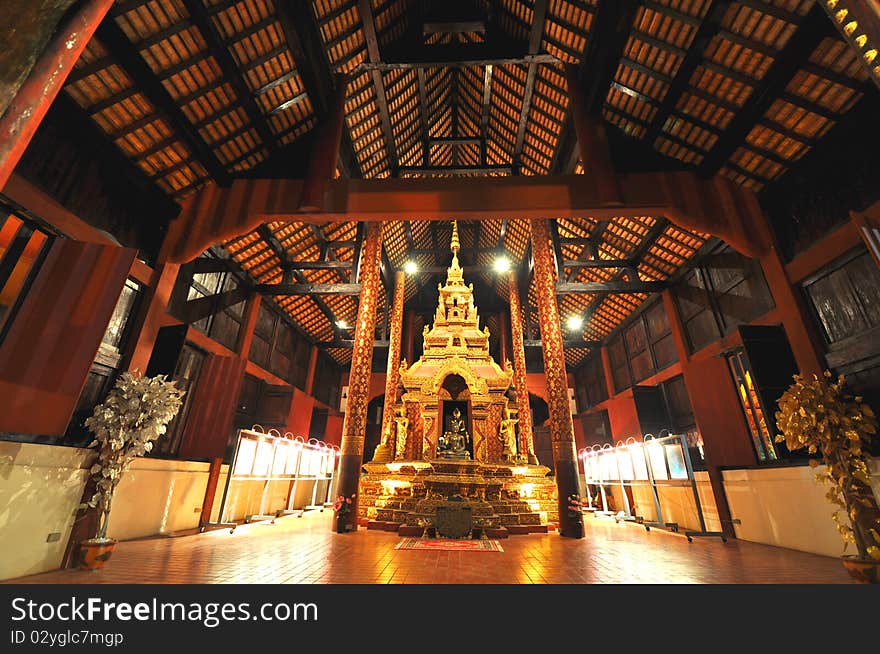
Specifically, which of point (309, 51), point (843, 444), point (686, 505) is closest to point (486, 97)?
point (309, 51)

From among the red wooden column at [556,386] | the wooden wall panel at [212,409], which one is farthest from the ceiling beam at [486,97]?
the wooden wall panel at [212,409]

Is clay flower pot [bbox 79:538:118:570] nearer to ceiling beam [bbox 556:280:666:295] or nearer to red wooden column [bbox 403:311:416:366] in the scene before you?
ceiling beam [bbox 556:280:666:295]

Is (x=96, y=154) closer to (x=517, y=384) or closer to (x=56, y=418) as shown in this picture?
(x=56, y=418)

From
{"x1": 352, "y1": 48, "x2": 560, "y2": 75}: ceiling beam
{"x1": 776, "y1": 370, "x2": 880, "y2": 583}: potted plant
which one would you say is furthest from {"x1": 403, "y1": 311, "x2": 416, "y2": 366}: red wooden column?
{"x1": 776, "y1": 370, "x2": 880, "y2": 583}: potted plant

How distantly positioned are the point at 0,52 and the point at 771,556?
8.27 m

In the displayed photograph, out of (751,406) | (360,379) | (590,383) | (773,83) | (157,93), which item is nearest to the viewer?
(773,83)

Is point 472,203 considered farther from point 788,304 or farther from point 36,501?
point 36,501

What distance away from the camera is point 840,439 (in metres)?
3.56

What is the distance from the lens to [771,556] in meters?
4.72

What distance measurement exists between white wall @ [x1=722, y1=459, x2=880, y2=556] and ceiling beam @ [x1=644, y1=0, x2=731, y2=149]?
555 centimetres

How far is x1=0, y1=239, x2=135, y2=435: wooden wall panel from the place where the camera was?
12.0 feet

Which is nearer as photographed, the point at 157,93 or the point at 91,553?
the point at 91,553

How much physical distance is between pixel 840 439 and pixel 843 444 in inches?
2.0

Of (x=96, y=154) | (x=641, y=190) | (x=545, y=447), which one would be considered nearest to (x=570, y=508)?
(x=641, y=190)
